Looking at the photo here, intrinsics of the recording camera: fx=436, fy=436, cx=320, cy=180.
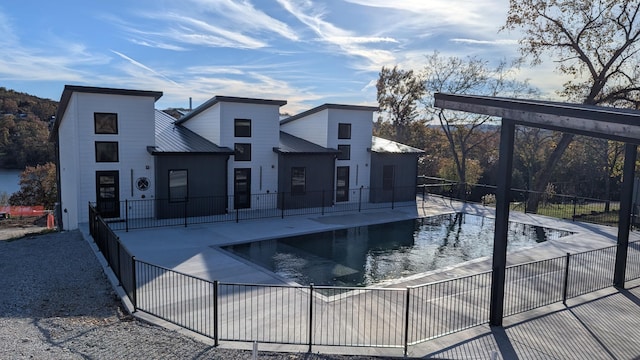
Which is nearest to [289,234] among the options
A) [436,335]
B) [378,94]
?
[436,335]

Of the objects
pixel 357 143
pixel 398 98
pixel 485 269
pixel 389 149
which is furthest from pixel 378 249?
pixel 398 98

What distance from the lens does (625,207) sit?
991 cm

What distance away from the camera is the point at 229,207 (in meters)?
19.4

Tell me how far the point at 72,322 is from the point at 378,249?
29.6 feet

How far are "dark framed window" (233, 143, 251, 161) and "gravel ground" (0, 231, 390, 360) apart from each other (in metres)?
8.94

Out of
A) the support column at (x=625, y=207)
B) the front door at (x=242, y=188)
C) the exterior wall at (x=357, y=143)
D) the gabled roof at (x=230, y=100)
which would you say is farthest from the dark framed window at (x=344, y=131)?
the support column at (x=625, y=207)

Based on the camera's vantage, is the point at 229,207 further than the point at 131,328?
Yes

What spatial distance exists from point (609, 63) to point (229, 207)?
2163 cm

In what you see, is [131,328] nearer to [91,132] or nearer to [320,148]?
[91,132]

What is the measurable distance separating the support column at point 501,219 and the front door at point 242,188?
13599mm

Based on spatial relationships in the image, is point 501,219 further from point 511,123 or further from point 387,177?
point 387,177

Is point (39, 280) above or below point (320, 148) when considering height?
below

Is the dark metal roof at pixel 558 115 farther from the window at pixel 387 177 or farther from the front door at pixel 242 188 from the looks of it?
the window at pixel 387 177

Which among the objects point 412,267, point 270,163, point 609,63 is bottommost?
point 412,267
